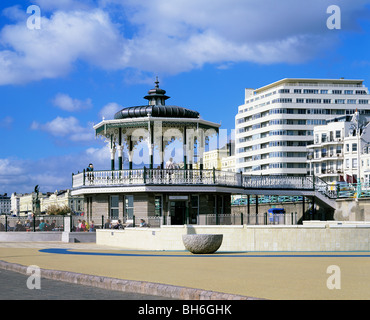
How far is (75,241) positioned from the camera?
37.8 m

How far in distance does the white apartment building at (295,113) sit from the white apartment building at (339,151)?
10.5m

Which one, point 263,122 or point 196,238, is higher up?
point 263,122

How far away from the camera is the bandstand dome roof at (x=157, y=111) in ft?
132

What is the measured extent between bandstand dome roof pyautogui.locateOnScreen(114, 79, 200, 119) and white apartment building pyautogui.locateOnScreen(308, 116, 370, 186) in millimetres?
71885

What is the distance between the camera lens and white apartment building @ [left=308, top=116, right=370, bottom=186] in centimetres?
11288

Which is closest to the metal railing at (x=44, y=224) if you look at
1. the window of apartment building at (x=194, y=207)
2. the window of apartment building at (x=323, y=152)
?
the window of apartment building at (x=194, y=207)

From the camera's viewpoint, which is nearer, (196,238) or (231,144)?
(196,238)

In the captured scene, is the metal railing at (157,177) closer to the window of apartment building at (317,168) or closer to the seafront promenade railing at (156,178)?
the seafront promenade railing at (156,178)

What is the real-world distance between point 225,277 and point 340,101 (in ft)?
451

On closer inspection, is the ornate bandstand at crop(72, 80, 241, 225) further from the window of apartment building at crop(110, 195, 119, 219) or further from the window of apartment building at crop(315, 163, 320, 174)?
the window of apartment building at crop(315, 163, 320, 174)

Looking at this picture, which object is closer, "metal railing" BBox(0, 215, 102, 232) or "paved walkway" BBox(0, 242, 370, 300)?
"paved walkway" BBox(0, 242, 370, 300)

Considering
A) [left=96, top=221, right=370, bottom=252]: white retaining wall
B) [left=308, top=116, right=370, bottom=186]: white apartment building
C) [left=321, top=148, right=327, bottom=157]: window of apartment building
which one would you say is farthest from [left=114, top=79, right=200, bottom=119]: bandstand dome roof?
[left=321, top=148, right=327, bottom=157]: window of apartment building
